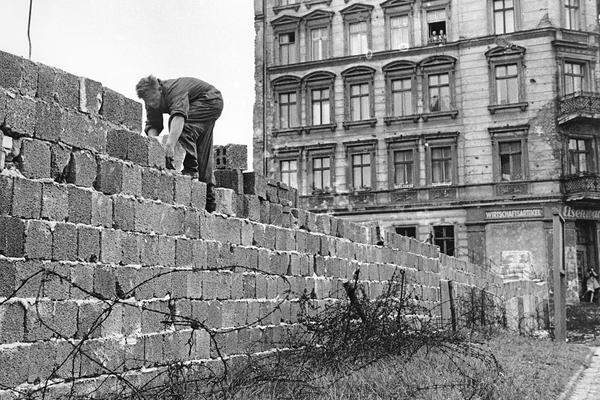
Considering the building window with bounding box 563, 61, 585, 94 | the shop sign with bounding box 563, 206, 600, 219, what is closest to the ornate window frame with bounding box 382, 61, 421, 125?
the building window with bounding box 563, 61, 585, 94

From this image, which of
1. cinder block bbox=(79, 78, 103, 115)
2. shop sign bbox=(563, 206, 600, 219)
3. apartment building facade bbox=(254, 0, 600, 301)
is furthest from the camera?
apartment building facade bbox=(254, 0, 600, 301)

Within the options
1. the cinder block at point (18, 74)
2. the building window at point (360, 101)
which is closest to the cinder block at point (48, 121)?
the cinder block at point (18, 74)

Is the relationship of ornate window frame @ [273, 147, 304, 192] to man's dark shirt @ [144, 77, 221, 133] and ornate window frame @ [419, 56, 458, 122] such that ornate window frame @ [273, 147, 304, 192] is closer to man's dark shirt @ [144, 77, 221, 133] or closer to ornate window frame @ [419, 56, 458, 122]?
ornate window frame @ [419, 56, 458, 122]

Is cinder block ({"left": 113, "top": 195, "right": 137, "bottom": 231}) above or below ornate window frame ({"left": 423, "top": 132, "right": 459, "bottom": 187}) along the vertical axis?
below

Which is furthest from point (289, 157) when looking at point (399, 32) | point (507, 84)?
point (507, 84)

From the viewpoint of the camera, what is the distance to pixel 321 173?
110ft

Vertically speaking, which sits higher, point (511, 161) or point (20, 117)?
point (511, 161)

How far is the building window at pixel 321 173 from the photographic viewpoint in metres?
33.4

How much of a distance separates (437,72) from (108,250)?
27.5 m

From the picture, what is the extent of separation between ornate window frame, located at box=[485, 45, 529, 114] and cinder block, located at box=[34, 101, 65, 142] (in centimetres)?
2701

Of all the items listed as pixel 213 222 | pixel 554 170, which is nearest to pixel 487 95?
pixel 554 170

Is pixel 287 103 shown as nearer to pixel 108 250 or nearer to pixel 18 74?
pixel 108 250

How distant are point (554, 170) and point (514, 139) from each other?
1.98 m

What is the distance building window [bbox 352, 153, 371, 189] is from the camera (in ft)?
108
